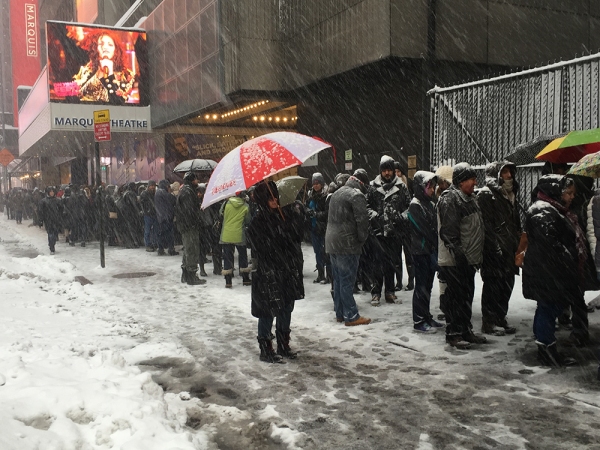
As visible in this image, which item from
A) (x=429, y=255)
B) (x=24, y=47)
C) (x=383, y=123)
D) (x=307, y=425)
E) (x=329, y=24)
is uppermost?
(x=24, y=47)

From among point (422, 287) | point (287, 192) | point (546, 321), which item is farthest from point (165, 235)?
point (546, 321)

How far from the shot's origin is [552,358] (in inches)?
232

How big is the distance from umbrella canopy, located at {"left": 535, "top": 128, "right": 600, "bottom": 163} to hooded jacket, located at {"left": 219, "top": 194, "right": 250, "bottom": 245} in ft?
18.2

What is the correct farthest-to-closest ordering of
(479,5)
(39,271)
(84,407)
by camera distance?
(479,5), (39,271), (84,407)

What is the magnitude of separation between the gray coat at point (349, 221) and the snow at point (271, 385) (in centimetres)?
107

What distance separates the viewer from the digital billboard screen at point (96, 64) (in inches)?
936

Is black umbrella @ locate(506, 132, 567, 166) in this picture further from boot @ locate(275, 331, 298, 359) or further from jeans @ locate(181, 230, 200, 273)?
jeans @ locate(181, 230, 200, 273)

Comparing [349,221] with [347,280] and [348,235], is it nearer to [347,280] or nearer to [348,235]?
[348,235]

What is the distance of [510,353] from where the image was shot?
640 cm

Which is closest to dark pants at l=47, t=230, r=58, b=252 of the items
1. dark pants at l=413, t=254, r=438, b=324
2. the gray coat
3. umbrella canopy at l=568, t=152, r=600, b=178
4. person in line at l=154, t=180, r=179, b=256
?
person in line at l=154, t=180, r=179, b=256

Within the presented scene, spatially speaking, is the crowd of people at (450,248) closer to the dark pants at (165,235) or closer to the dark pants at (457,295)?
the dark pants at (457,295)

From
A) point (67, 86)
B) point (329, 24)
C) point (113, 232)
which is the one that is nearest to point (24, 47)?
point (67, 86)

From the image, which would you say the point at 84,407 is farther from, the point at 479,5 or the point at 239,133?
the point at 239,133

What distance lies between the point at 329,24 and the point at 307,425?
12.2m
